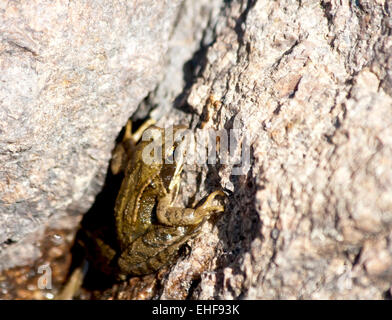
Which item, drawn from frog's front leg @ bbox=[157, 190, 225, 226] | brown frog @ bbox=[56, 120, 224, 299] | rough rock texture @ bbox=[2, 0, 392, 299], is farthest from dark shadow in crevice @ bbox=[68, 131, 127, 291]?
rough rock texture @ bbox=[2, 0, 392, 299]

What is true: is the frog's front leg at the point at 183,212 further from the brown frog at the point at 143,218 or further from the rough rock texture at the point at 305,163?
the rough rock texture at the point at 305,163

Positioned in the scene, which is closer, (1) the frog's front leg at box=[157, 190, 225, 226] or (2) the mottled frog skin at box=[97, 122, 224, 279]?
(1) the frog's front leg at box=[157, 190, 225, 226]

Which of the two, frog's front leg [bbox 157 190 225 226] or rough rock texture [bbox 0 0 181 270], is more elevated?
rough rock texture [bbox 0 0 181 270]

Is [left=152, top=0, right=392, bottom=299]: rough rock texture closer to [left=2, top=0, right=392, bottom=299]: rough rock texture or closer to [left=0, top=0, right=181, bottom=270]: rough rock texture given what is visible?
[left=2, top=0, right=392, bottom=299]: rough rock texture

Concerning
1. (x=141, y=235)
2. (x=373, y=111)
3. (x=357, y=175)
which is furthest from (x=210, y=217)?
(x=373, y=111)

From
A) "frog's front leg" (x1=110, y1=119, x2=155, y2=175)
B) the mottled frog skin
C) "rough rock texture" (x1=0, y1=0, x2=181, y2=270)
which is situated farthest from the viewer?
"frog's front leg" (x1=110, y1=119, x2=155, y2=175)

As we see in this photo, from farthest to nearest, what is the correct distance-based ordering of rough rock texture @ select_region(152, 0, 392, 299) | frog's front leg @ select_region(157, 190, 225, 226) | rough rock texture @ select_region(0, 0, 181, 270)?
frog's front leg @ select_region(157, 190, 225, 226)
rough rock texture @ select_region(0, 0, 181, 270)
rough rock texture @ select_region(152, 0, 392, 299)

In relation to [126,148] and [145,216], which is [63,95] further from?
[145,216]
